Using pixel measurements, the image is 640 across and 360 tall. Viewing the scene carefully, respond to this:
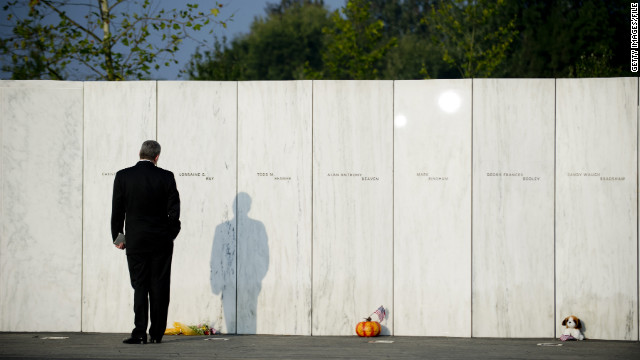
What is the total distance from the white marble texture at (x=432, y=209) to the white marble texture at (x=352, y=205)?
12cm

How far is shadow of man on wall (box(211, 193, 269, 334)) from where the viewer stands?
8820 millimetres

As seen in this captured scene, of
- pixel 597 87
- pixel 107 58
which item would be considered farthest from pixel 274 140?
pixel 107 58

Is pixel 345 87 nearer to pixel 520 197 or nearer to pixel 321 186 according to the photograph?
pixel 321 186

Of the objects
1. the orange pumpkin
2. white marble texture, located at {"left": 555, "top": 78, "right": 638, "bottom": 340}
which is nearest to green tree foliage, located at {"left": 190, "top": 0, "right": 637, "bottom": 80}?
white marble texture, located at {"left": 555, "top": 78, "right": 638, "bottom": 340}

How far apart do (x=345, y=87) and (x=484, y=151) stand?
5.33 ft

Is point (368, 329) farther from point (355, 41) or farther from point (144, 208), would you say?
point (355, 41)

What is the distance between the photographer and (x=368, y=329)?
8398 mm

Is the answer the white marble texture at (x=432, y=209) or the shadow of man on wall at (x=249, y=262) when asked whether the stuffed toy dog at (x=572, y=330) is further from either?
the shadow of man on wall at (x=249, y=262)

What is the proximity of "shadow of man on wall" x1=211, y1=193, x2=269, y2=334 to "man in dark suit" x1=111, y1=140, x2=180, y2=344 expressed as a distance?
1.16 meters

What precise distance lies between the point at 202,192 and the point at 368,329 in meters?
2.31

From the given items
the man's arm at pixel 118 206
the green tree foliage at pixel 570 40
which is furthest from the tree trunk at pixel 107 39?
the green tree foliage at pixel 570 40

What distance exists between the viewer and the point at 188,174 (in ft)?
29.2

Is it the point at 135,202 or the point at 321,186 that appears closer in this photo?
the point at 135,202

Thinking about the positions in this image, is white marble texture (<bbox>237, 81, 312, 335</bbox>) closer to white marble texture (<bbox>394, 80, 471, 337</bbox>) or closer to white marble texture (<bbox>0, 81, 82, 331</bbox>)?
white marble texture (<bbox>394, 80, 471, 337</bbox>)
